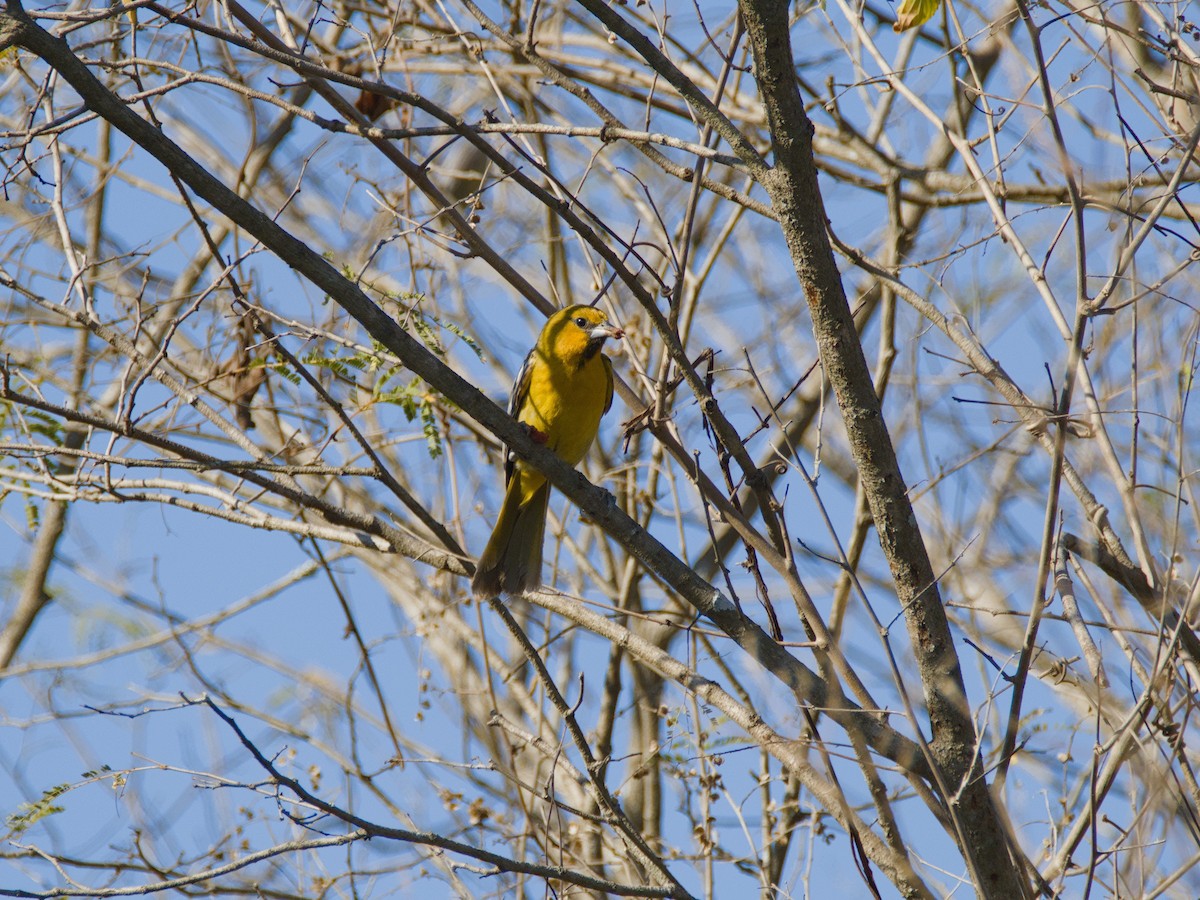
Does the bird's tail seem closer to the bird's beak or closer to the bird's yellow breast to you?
the bird's yellow breast

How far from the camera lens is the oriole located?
531cm

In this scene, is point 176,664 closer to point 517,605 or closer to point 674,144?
point 517,605

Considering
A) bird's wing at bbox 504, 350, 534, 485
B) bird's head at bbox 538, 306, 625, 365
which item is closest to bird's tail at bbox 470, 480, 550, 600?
bird's wing at bbox 504, 350, 534, 485

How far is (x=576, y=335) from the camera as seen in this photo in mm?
5535

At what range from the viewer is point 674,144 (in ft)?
10.1

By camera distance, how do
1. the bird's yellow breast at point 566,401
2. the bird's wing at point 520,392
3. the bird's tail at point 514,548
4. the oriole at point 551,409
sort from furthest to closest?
the bird's wing at point 520,392 → the bird's yellow breast at point 566,401 → the oriole at point 551,409 → the bird's tail at point 514,548

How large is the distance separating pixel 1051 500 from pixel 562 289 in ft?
16.7

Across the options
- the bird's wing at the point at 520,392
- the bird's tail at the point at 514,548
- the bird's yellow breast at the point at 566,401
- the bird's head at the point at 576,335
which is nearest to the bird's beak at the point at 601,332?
the bird's head at the point at 576,335

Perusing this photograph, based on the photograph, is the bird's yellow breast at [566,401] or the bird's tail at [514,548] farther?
the bird's yellow breast at [566,401]

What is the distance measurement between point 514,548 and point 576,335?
102 cm

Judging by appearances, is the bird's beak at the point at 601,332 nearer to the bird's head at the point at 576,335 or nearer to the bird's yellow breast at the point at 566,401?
the bird's head at the point at 576,335

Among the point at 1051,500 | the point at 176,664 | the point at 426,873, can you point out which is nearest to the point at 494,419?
the point at 1051,500

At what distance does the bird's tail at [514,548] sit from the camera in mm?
5023

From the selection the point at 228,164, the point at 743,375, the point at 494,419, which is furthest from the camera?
the point at 228,164
